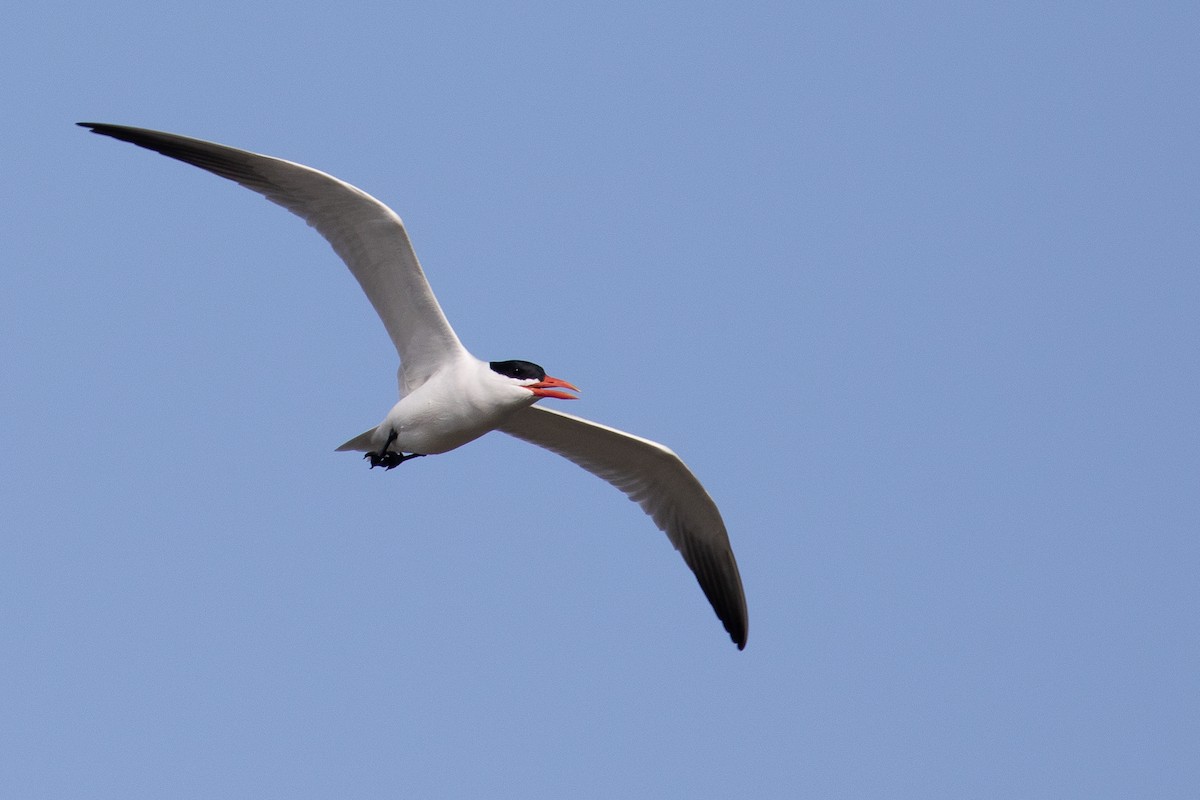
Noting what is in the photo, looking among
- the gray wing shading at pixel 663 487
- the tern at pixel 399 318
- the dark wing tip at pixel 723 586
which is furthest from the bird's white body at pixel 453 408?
the dark wing tip at pixel 723 586

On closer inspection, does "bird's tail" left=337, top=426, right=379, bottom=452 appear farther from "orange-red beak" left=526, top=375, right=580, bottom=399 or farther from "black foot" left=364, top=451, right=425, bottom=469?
"orange-red beak" left=526, top=375, right=580, bottom=399

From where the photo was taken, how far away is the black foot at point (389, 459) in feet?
47.9

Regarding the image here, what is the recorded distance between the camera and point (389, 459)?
1465 cm

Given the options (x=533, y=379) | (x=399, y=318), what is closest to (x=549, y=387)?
(x=533, y=379)

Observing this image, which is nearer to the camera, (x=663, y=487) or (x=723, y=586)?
(x=663, y=487)

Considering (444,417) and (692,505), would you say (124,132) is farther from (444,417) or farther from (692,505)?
(692,505)

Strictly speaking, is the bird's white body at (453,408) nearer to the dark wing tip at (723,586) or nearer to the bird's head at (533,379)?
the bird's head at (533,379)

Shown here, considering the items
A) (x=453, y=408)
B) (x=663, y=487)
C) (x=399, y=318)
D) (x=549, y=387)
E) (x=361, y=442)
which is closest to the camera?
(x=549, y=387)

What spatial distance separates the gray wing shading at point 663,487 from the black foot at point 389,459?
1.33 m

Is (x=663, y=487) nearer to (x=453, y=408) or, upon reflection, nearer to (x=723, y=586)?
(x=723, y=586)

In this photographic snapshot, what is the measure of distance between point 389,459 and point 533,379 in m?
1.86

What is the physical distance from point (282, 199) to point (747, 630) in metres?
6.79

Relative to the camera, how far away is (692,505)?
16328 mm

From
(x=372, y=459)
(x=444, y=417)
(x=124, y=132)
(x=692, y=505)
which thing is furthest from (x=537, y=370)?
(x=124, y=132)
